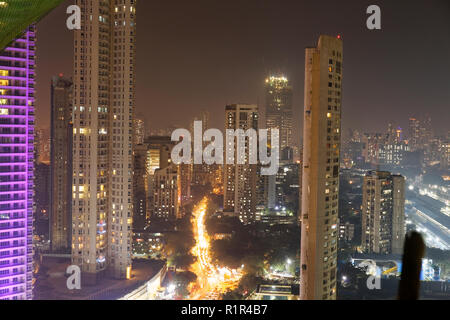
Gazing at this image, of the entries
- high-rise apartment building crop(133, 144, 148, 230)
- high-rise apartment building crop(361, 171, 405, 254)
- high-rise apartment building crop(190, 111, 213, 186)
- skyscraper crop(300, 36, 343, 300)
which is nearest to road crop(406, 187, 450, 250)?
high-rise apartment building crop(361, 171, 405, 254)

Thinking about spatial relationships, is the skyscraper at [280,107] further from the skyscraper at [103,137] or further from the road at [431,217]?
the skyscraper at [103,137]

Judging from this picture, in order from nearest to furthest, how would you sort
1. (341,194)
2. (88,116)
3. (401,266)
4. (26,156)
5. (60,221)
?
1. (401,266)
2. (26,156)
3. (88,116)
4. (60,221)
5. (341,194)

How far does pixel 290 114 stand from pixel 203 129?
109 inches

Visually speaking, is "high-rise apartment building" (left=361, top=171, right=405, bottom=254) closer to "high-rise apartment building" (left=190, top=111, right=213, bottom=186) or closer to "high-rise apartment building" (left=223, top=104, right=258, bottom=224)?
"high-rise apartment building" (left=223, top=104, right=258, bottom=224)

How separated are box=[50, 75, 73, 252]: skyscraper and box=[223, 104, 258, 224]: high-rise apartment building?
3705 millimetres

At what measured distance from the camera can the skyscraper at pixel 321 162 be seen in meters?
3.28

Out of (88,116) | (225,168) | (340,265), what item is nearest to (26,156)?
(88,116)

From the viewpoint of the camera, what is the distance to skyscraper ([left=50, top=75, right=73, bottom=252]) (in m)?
7.81

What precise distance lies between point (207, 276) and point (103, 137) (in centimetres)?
267

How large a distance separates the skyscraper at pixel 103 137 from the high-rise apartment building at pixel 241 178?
4293 mm

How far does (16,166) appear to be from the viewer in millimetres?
4699

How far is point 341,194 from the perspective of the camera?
9969mm

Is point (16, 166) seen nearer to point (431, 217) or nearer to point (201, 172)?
point (431, 217)

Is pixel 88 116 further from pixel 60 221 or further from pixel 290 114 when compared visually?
pixel 290 114
